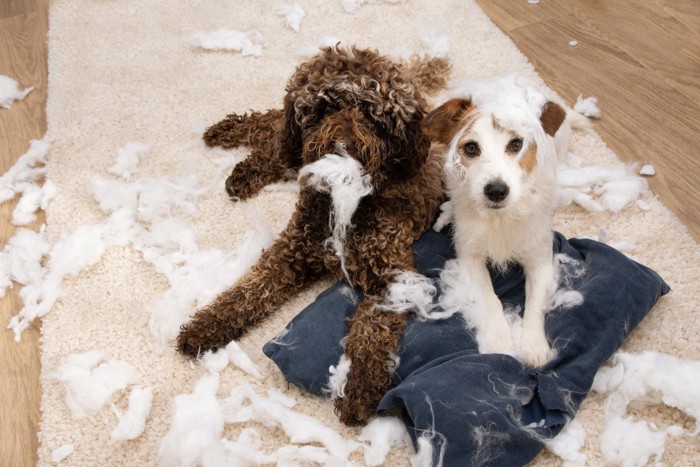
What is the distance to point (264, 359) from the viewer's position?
5.35 feet

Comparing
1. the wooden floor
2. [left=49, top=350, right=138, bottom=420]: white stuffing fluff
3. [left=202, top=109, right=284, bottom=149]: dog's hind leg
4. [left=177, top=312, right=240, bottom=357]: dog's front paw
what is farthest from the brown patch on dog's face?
[left=49, top=350, right=138, bottom=420]: white stuffing fluff

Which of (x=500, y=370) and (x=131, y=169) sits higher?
(x=500, y=370)

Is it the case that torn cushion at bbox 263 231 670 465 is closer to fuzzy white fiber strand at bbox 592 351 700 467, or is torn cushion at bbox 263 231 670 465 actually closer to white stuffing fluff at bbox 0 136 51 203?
fuzzy white fiber strand at bbox 592 351 700 467

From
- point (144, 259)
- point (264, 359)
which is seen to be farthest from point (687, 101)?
point (144, 259)

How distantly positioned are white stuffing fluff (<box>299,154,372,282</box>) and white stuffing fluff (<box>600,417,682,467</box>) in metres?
0.76

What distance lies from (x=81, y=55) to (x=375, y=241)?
1723 millimetres

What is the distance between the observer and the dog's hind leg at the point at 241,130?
2.16 metres

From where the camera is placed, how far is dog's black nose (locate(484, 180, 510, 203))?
140 centimetres

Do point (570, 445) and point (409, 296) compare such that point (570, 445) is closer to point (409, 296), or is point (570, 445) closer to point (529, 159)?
point (409, 296)

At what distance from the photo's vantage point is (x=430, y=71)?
7.43ft

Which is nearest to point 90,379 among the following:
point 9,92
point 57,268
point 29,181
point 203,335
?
point 203,335

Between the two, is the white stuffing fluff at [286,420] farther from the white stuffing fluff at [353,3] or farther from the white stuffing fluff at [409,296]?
the white stuffing fluff at [353,3]

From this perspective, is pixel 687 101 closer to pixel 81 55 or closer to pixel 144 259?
pixel 144 259

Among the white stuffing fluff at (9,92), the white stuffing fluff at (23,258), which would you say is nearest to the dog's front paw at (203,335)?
the white stuffing fluff at (23,258)
